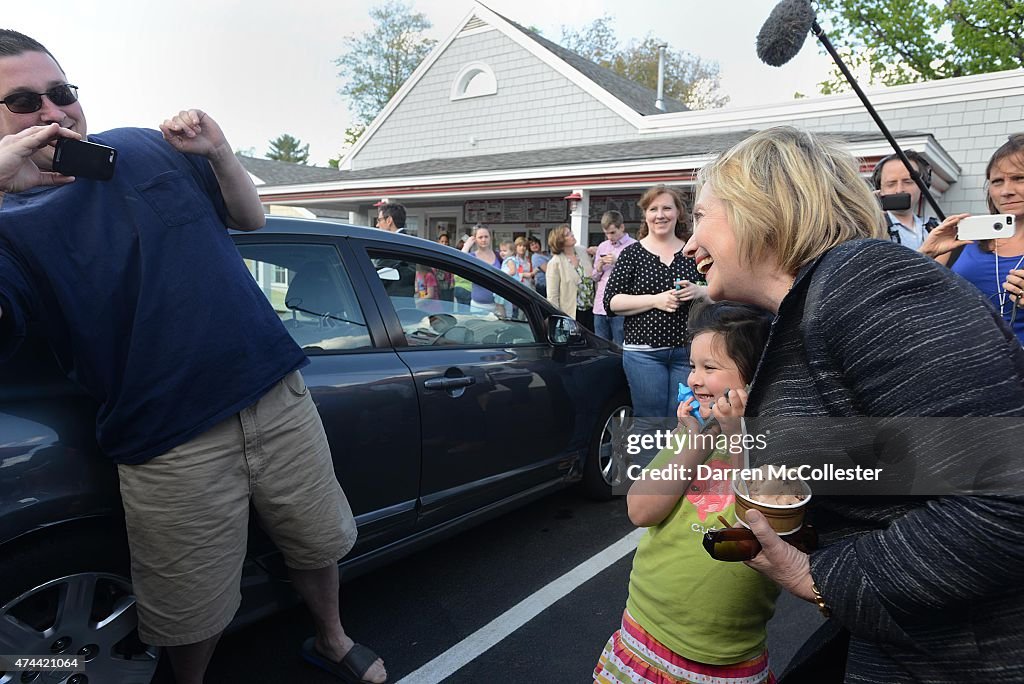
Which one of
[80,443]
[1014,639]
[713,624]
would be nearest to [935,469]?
[1014,639]

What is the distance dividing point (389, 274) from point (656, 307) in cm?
155

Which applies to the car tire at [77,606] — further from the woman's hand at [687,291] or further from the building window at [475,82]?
the building window at [475,82]

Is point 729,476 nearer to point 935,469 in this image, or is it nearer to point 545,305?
point 935,469

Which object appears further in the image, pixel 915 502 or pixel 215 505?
pixel 215 505

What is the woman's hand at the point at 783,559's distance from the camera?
0.95 meters

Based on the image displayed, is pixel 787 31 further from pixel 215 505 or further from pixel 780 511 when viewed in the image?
pixel 215 505

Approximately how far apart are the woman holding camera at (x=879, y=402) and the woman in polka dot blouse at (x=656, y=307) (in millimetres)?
2491

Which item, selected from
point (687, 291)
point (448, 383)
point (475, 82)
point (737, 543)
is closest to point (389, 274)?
point (448, 383)

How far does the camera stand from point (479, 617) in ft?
8.88

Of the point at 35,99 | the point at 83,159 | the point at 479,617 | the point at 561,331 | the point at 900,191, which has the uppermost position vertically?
the point at 35,99

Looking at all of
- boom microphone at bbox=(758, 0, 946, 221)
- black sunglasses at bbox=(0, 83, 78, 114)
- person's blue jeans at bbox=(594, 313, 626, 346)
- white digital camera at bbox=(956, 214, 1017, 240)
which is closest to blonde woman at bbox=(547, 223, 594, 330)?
person's blue jeans at bbox=(594, 313, 626, 346)

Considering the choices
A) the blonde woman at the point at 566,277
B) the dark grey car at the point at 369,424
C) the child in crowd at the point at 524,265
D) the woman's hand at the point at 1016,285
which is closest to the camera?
the dark grey car at the point at 369,424

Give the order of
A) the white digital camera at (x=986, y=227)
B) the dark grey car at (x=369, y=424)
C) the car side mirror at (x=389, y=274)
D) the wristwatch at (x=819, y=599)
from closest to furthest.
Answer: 1. the wristwatch at (x=819, y=599)
2. the dark grey car at (x=369, y=424)
3. the white digital camera at (x=986, y=227)
4. the car side mirror at (x=389, y=274)

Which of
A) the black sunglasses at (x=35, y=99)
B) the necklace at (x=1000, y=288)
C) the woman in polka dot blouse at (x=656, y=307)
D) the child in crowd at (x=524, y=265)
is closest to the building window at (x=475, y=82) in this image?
the child in crowd at (x=524, y=265)
